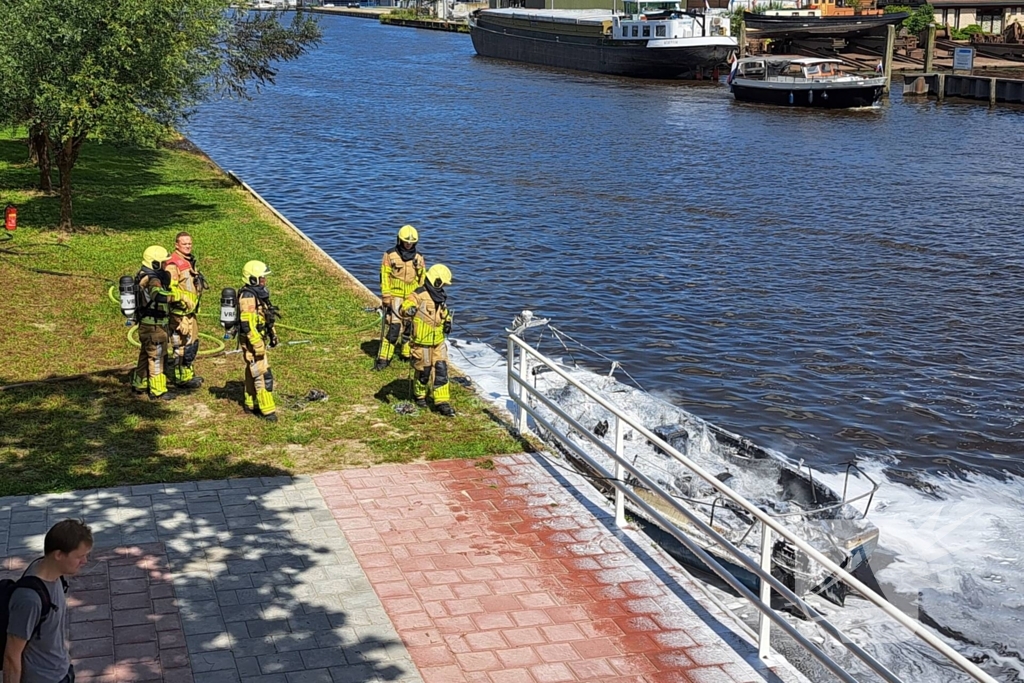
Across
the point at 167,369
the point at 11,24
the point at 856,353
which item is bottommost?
the point at 856,353

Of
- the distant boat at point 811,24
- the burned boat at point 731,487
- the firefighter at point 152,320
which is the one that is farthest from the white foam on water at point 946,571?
the distant boat at point 811,24

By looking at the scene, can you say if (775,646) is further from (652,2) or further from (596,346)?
(652,2)

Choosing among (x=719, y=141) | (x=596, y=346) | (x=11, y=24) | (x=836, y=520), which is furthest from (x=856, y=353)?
(x=719, y=141)

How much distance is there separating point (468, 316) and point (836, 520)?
1032 cm

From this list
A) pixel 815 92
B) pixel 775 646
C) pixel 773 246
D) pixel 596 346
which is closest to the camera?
pixel 775 646

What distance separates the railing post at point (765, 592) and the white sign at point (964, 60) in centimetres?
5642

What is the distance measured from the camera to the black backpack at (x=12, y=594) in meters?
5.77

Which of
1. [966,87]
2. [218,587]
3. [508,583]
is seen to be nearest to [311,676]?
[218,587]

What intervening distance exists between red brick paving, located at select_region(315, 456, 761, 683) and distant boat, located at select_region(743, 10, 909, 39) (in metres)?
58.3

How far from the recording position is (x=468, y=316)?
20.4m

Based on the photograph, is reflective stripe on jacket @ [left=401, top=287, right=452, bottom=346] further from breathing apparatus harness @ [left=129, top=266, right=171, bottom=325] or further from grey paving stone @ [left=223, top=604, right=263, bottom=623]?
grey paving stone @ [left=223, top=604, right=263, bottom=623]

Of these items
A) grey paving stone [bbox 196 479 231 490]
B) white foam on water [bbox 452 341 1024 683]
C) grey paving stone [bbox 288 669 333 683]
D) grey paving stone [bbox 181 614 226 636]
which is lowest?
white foam on water [bbox 452 341 1024 683]

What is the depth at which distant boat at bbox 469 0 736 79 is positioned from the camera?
217ft

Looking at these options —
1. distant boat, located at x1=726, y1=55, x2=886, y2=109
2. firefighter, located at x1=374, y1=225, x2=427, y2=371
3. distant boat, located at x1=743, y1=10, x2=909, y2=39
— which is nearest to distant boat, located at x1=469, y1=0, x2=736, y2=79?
distant boat, located at x1=743, y1=10, x2=909, y2=39
